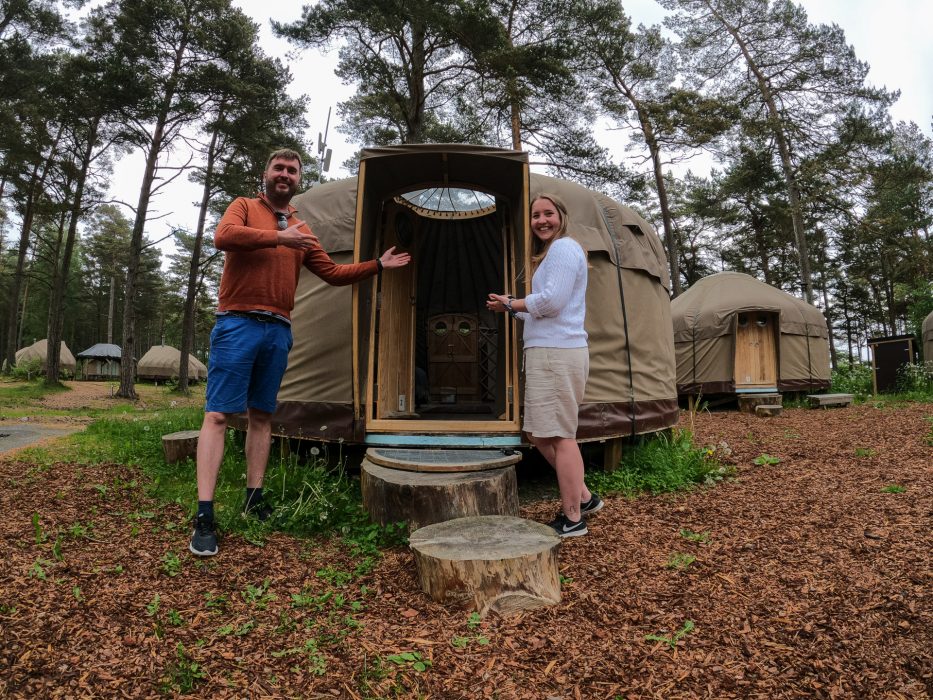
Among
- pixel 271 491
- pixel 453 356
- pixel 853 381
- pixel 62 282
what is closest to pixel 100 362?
pixel 62 282

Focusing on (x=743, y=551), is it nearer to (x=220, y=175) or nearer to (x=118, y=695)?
(x=118, y=695)

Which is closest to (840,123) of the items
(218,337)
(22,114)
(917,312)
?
(917,312)

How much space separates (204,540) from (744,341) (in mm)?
9732

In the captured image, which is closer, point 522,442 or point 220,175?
point 522,442

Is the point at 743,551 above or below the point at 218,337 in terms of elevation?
below

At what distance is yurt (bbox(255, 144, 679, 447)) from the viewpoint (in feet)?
11.2

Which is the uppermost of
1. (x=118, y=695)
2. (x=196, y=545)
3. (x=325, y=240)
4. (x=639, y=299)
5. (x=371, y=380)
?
(x=325, y=240)

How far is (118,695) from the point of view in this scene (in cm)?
145

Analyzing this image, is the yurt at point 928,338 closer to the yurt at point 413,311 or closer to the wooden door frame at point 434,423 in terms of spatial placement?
the yurt at point 413,311

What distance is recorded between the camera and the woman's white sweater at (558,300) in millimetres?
2389

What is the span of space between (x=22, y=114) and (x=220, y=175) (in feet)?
12.2

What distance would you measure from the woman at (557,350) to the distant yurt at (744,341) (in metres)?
7.88

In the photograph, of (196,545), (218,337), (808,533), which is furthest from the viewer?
(808,533)

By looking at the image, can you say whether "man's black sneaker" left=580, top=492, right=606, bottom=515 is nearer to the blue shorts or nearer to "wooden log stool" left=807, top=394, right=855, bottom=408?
the blue shorts
